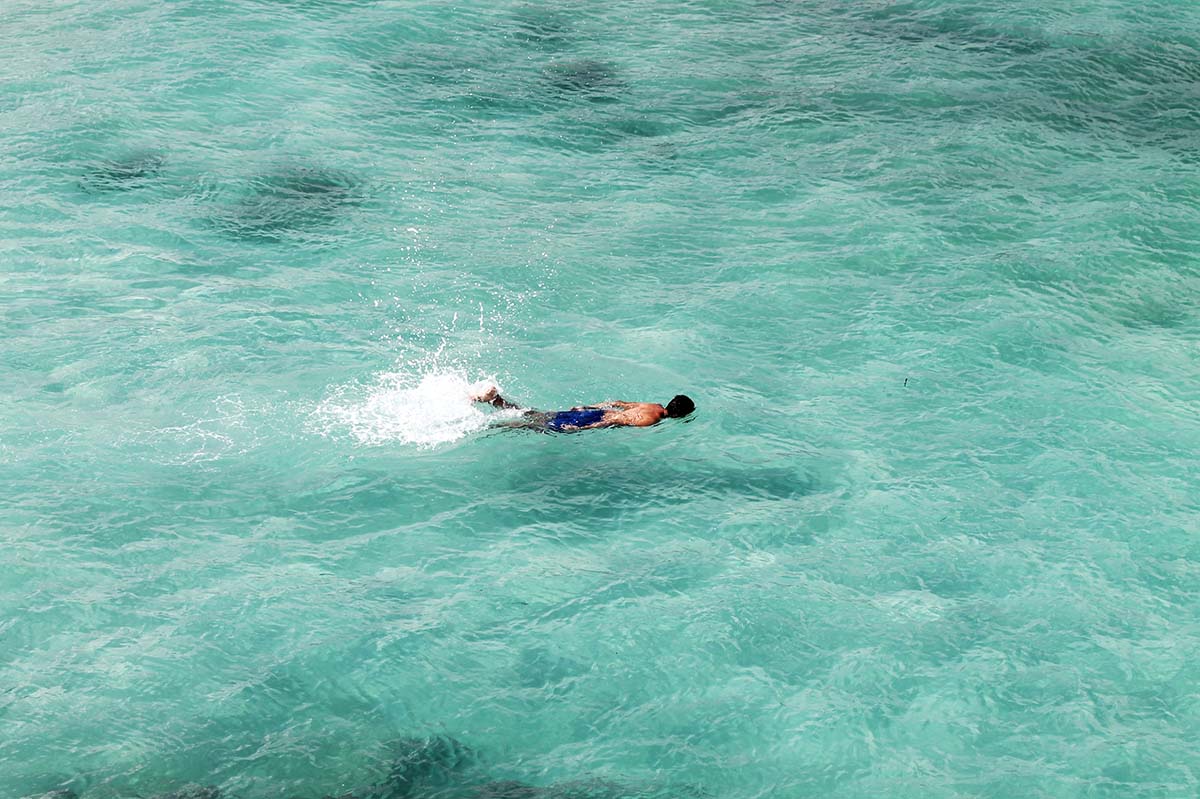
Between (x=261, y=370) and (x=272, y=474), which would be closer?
(x=272, y=474)

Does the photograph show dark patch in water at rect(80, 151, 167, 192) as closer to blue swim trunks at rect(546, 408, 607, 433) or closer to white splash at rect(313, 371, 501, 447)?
white splash at rect(313, 371, 501, 447)

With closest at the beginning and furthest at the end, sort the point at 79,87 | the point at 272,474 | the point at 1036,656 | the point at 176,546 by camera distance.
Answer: the point at 1036,656 → the point at 176,546 → the point at 272,474 → the point at 79,87

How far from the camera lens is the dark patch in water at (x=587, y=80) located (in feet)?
85.5

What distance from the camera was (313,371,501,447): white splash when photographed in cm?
1750

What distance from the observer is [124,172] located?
2317 centimetres

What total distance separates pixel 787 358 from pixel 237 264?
8.81 metres

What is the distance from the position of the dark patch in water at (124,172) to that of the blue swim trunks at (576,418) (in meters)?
10.1

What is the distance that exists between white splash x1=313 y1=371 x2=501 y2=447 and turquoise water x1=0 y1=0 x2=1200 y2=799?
0.06 m

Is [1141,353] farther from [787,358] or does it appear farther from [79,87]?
[79,87]

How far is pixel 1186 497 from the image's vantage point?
1658 cm

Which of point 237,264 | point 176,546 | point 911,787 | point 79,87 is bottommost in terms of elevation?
point 911,787

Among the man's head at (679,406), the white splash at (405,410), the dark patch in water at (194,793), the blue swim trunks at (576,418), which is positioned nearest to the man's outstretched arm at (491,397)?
the white splash at (405,410)

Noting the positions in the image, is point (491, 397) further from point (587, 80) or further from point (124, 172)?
point (587, 80)


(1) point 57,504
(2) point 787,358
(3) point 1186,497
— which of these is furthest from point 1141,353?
(1) point 57,504
